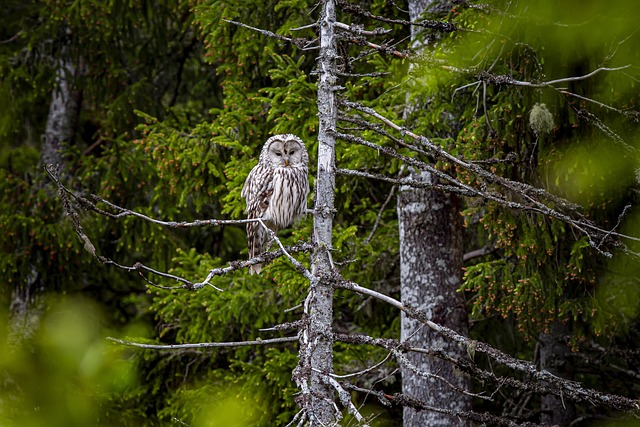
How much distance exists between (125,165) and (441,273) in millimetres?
4389

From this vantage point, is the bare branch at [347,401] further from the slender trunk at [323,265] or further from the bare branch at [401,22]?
the bare branch at [401,22]

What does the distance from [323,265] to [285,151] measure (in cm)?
233

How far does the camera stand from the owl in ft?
Result: 22.1

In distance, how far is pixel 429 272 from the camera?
7023mm

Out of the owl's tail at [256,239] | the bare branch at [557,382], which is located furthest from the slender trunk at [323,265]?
the owl's tail at [256,239]

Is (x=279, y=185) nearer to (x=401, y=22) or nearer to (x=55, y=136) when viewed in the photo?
(x=401, y=22)

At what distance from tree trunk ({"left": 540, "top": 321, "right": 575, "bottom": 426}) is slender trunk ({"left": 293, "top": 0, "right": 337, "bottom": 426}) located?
384cm

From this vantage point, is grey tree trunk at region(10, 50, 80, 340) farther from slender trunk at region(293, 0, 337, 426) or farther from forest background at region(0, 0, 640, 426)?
slender trunk at region(293, 0, 337, 426)

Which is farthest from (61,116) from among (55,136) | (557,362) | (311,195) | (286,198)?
(557,362)

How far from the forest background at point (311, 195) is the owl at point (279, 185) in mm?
397

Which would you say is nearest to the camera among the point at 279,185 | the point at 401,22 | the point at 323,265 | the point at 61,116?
the point at 401,22

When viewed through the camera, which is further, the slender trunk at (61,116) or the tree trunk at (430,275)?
the slender trunk at (61,116)

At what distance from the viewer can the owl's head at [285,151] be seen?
6.80m

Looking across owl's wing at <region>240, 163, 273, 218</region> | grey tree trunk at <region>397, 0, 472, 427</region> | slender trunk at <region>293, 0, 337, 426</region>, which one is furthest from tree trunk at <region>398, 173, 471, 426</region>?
slender trunk at <region>293, 0, 337, 426</region>
